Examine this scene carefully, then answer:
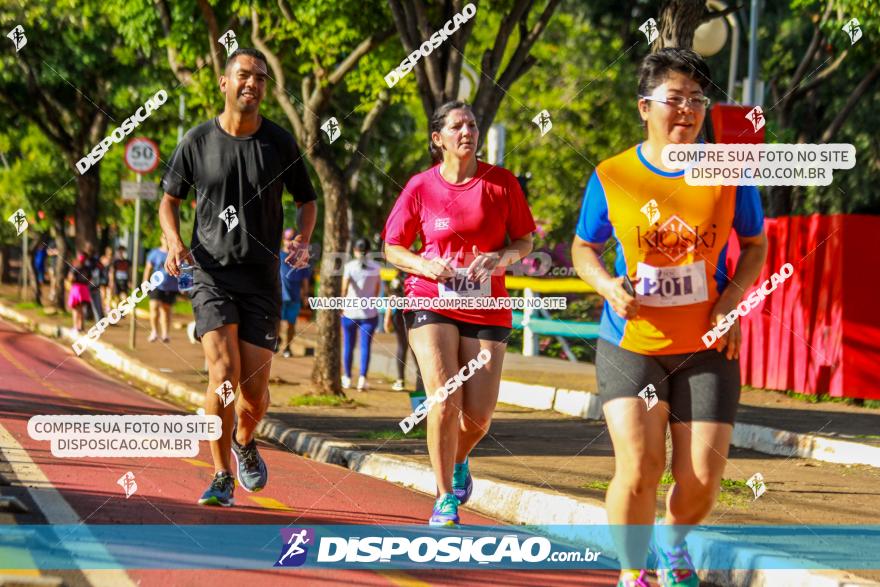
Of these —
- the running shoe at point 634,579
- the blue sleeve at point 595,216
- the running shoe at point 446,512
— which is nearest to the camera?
the running shoe at point 634,579

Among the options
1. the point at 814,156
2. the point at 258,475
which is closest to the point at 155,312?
the point at 814,156

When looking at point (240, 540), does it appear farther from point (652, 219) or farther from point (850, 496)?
point (850, 496)

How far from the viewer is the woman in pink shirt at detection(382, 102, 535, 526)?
7801 millimetres

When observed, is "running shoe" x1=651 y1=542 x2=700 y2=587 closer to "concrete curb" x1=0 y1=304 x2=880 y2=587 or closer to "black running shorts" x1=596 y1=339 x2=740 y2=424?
"black running shorts" x1=596 y1=339 x2=740 y2=424

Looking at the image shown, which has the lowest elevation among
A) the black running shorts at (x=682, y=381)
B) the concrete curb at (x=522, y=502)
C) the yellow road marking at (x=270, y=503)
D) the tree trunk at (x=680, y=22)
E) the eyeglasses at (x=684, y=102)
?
the yellow road marking at (x=270, y=503)

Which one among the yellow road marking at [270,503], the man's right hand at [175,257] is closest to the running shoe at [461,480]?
the yellow road marking at [270,503]

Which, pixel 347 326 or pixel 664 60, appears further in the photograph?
pixel 347 326

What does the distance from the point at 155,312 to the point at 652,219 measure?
66.8 ft

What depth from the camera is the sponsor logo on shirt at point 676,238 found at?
5621mm

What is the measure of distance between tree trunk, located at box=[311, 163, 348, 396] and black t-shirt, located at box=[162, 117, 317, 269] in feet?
A: 29.3

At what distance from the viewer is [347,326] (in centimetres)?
1877

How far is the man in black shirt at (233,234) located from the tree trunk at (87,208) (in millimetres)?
28662

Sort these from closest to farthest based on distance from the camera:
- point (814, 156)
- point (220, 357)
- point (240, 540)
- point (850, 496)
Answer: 1. point (240, 540)
2. point (220, 357)
3. point (850, 496)
4. point (814, 156)

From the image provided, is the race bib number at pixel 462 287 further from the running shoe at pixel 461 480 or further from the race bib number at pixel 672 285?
the race bib number at pixel 672 285
